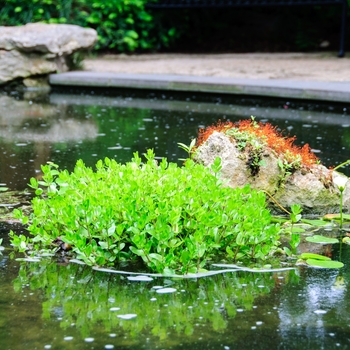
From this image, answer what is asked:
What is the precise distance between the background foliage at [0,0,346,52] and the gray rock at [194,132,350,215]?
10528 mm

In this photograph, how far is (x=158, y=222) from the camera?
3.68 m

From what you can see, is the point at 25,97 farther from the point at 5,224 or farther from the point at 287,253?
the point at 287,253

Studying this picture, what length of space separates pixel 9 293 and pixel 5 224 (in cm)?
128

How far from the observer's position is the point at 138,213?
387 centimetres

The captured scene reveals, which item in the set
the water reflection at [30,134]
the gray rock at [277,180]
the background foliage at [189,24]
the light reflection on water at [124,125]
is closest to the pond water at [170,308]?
the gray rock at [277,180]

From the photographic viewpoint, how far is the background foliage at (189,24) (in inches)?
604

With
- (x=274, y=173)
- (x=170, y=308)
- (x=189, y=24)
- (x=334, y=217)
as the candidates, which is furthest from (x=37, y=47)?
(x=170, y=308)

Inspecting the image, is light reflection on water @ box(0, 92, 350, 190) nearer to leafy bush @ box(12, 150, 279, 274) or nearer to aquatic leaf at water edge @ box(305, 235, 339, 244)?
leafy bush @ box(12, 150, 279, 274)

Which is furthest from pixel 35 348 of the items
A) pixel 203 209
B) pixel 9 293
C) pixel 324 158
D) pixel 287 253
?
pixel 324 158

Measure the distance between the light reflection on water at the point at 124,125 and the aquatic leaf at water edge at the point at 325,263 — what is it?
8.65 feet

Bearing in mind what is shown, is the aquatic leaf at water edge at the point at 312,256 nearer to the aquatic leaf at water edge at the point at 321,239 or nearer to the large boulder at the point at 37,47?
the aquatic leaf at water edge at the point at 321,239

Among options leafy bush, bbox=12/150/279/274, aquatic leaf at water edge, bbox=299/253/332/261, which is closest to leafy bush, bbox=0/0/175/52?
leafy bush, bbox=12/150/279/274

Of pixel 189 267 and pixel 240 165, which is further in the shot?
pixel 240 165

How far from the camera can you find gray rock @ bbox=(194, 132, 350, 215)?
5.10 m
